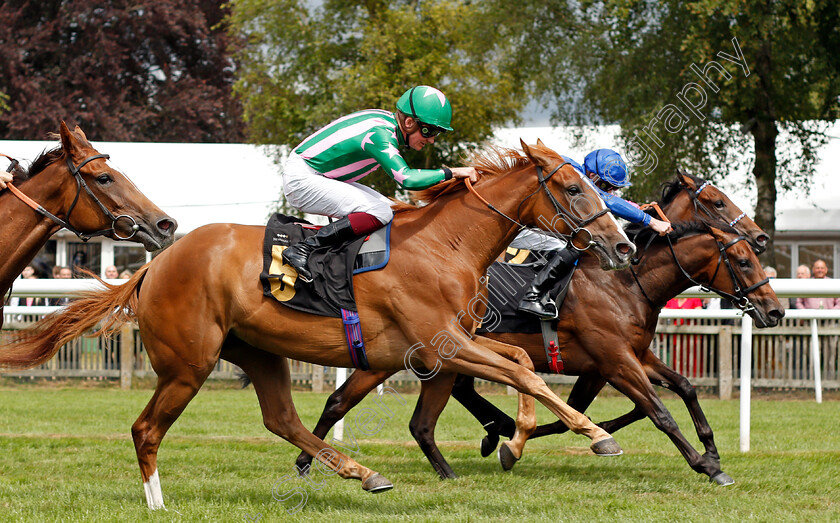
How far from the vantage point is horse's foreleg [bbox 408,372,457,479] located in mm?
5797

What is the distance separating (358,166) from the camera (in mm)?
5000

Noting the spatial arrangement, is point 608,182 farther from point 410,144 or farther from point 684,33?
point 684,33

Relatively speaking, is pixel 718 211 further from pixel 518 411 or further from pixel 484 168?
pixel 518 411

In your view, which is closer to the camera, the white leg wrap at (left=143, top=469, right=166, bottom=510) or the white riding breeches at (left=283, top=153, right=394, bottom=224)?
the white leg wrap at (left=143, top=469, right=166, bottom=510)

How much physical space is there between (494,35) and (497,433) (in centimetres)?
1009

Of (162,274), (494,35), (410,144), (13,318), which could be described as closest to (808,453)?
(410,144)

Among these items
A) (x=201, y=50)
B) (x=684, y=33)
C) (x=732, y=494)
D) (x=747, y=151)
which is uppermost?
(x=201, y=50)

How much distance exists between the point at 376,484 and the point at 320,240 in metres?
1.20

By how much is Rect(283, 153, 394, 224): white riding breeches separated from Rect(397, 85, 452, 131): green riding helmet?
467mm

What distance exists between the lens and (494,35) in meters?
15.1

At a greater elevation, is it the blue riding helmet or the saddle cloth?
the blue riding helmet

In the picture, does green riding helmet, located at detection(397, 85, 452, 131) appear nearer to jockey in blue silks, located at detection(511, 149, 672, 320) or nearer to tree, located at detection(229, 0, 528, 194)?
jockey in blue silks, located at detection(511, 149, 672, 320)

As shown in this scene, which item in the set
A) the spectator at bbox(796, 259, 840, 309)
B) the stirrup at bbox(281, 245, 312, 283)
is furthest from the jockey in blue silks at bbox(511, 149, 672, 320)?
the spectator at bbox(796, 259, 840, 309)

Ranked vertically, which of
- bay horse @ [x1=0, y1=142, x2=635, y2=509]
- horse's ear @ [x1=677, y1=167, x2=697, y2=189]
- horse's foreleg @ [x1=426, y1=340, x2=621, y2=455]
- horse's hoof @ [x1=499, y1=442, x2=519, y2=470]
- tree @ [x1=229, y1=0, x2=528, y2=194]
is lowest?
horse's hoof @ [x1=499, y1=442, x2=519, y2=470]
